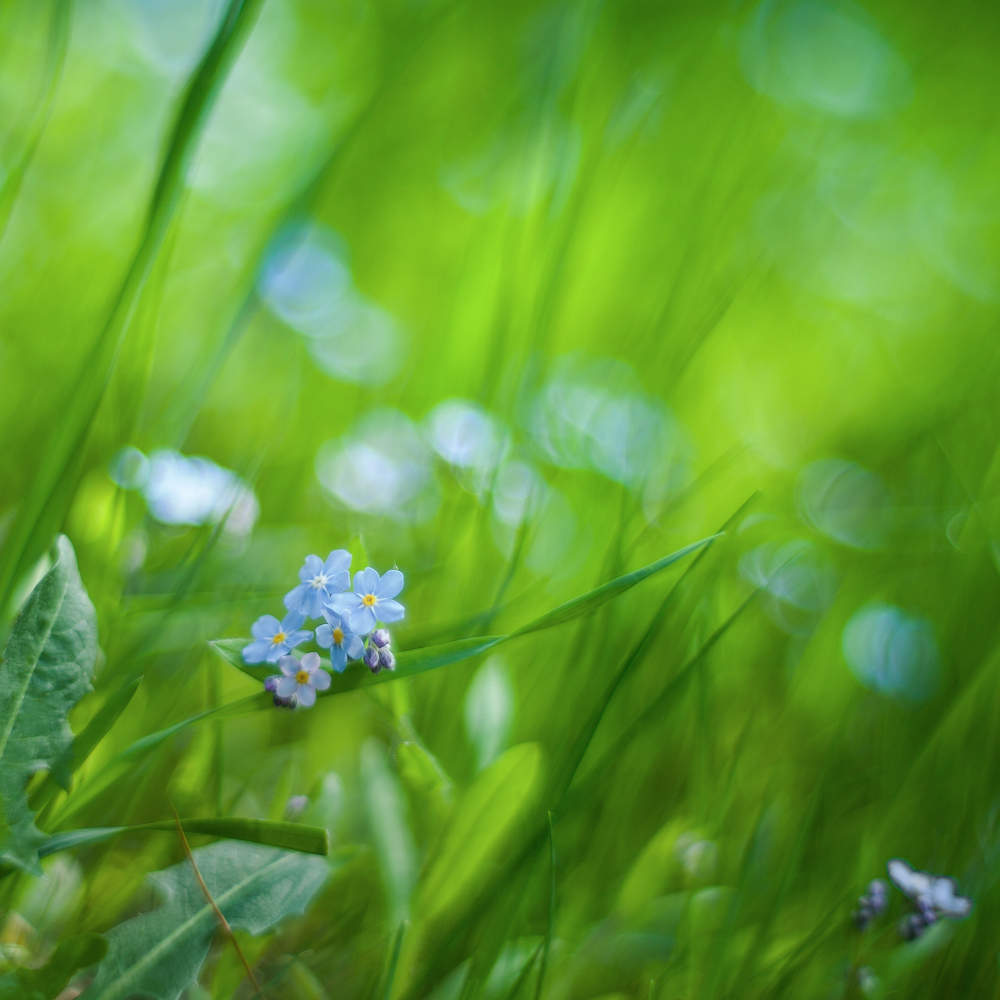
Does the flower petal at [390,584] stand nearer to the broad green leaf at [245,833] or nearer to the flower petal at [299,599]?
the flower petal at [299,599]

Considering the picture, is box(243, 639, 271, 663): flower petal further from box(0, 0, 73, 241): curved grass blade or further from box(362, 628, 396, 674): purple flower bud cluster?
box(0, 0, 73, 241): curved grass blade

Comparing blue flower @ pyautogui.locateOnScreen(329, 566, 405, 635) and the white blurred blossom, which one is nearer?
blue flower @ pyautogui.locateOnScreen(329, 566, 405, 635)

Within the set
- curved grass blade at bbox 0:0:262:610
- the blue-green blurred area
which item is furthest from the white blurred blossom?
curved grass blade at bbox 0:0:262:610

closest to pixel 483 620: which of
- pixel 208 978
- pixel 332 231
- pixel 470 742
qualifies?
pixel 470 742

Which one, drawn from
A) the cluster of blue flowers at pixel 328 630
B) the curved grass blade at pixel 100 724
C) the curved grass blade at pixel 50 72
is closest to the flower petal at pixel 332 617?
the cluster of blue flowers at pixel 328 630

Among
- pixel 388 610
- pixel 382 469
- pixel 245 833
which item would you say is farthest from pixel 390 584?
pixel 382 469

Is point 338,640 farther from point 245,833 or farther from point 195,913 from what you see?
point 195,913

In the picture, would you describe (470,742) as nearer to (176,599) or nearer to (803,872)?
(176,599)
